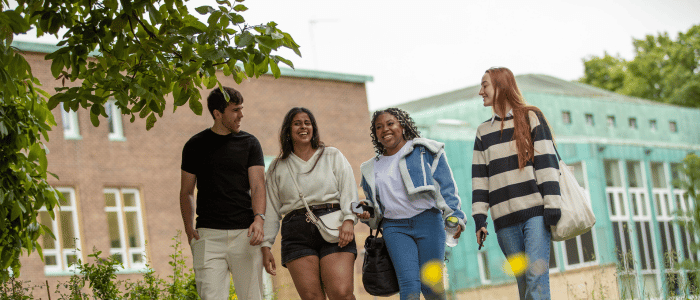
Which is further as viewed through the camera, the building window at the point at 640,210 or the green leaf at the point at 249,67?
the building window at the point at 640,210

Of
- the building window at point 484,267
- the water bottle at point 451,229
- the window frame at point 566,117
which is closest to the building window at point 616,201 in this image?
the building window at point 484,267

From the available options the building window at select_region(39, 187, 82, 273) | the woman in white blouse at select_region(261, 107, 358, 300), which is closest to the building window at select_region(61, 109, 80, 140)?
the building window at select_region(39, 187, 82, 273)

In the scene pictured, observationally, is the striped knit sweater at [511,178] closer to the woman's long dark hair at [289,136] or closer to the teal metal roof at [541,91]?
the woman's long dark hair at [289,136]

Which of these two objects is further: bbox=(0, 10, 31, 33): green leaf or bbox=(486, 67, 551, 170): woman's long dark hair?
bbox=(486, 67, 551, 170): woman's long dark hair

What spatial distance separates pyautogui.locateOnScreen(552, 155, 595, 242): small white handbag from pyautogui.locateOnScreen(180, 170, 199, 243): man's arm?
252 cm

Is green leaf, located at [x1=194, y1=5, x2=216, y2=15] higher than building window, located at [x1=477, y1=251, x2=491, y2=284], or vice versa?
green leaf, located at [x1=194, y1=5, x2=216, y2=15]

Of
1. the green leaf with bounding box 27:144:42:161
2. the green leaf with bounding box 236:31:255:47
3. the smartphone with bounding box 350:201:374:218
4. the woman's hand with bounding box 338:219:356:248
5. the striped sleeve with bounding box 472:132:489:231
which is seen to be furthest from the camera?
the green leaf with bounding box 27:144:42:161

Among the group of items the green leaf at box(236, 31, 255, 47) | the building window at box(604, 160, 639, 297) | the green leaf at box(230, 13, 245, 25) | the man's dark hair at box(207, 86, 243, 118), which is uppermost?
the green leaf at box(230, 13, 245, 25)

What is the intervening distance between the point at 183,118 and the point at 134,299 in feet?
61.5

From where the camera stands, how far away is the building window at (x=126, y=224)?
23.7m

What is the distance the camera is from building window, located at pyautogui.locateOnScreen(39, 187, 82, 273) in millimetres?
22141

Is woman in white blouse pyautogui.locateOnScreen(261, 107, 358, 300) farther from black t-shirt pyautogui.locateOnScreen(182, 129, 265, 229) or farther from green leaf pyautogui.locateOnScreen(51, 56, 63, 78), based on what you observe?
green leaf pyautogui.locateOnScreen(51, 56, 63, 78)

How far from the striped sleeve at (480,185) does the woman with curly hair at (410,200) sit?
248mm

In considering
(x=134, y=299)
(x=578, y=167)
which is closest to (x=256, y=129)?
(x=578, y=167)
